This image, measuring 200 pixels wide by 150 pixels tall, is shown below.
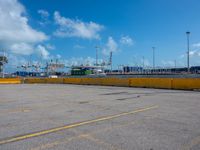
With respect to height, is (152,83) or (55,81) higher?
(152,83)

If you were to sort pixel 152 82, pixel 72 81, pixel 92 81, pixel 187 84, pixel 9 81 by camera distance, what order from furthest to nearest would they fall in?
pixel 9 81 → pixel 72 81 → pixel 92 81 → pixel 152 82 → pixel 187 84

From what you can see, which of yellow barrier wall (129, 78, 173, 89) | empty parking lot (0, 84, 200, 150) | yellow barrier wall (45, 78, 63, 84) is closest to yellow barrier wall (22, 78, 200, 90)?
yellow barrier wall (129, 78, 173, 89)

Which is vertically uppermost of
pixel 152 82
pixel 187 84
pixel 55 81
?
pixel 152 82

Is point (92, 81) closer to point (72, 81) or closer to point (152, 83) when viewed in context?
point (72, 81)

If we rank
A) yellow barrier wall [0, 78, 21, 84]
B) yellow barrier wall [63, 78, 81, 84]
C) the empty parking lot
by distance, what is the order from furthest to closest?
yellow barrier wall [0, 78, 21, 84] → yellow barrier wall [63, 78, 81, 84] → the empty parking lot

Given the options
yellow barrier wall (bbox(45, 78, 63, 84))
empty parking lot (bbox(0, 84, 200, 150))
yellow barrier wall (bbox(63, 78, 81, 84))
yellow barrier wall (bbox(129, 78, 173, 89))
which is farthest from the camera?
yellow barrier wall (bbox(45, 78, 63, 84))

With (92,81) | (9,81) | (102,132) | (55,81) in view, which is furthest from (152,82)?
(9,81)

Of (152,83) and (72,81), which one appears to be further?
(72,81)

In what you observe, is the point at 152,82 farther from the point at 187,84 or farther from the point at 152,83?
the point at 187,84

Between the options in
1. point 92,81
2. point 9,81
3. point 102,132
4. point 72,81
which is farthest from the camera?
point 9,81

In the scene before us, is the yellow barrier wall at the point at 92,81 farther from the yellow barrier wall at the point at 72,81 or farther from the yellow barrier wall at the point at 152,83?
the yellow barrier wall at the point at 152,83

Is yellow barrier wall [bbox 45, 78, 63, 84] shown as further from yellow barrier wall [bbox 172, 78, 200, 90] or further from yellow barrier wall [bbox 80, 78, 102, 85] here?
yellow barrier wall [bbox 172, 78, 200, 90]

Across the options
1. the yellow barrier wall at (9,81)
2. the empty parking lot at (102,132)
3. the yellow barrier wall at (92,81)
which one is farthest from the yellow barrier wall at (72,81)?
the empty parking lot at (102,132)

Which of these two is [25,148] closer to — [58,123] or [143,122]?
[58,123]
